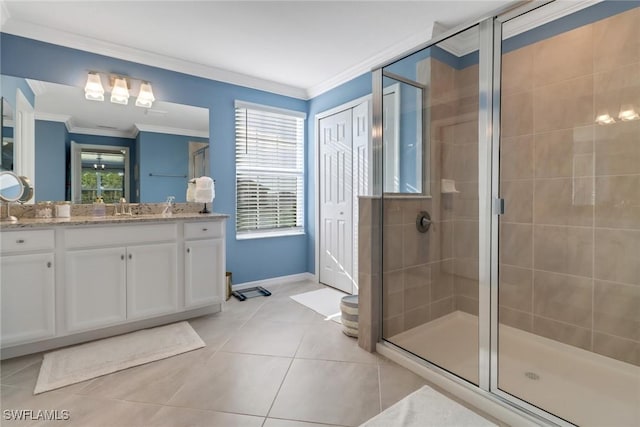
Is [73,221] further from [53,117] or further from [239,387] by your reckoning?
[239,387]

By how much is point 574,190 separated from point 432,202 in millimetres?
928

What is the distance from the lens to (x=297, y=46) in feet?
9.66

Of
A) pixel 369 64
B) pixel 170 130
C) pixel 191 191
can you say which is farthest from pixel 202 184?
pixel 369 64

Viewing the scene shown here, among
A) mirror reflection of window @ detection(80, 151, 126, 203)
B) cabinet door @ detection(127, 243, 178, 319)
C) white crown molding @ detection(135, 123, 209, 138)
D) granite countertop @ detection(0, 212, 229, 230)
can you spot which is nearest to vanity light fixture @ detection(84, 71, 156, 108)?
white crown molding @ detection(135, 123, 209, 138)

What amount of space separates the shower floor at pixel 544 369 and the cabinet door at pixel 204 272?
1.68 m

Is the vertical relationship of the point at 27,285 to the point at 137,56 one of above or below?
below

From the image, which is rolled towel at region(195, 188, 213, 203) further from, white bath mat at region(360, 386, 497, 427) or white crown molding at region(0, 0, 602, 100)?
white bath mat at region(360, 386, 497, 427)

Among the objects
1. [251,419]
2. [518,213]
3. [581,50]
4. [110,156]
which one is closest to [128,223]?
[110,156]

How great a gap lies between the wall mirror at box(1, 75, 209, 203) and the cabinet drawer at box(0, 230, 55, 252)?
65 cm

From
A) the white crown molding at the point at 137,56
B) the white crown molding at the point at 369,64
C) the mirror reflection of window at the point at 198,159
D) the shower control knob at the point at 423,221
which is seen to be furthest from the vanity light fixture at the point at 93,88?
the shower control knob at the point at 423,221

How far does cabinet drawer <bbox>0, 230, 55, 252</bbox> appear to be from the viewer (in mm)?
2061

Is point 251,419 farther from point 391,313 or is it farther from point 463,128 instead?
point 463,128

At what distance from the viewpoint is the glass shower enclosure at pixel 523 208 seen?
1.77m

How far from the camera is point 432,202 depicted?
2.57 meters
